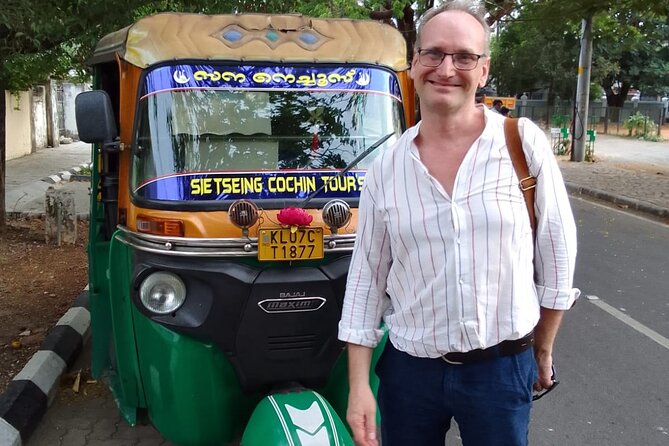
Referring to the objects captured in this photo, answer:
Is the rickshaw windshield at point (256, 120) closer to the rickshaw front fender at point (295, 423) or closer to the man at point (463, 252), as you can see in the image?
the rickshaw front fender at point (295, 423)

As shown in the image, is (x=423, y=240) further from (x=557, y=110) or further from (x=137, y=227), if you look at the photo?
(x=557, y=110)

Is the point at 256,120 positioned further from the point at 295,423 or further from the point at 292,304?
the point at 295,423

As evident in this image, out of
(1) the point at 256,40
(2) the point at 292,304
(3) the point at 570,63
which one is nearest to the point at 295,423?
(2) the point at 292,304

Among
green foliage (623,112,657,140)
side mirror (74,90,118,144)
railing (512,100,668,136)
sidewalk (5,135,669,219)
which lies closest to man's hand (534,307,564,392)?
side mirror (74,90,118,144)

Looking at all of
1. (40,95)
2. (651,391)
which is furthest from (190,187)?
(40,95)

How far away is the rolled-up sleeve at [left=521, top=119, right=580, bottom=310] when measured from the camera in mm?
1772

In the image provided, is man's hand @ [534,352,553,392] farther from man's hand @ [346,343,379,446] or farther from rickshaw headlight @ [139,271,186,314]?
rickshaw headlight @ [139,271,186,314]

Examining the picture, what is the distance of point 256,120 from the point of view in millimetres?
3113

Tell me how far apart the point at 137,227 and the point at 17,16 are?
2.78 meters

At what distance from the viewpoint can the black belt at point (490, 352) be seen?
5.94ft

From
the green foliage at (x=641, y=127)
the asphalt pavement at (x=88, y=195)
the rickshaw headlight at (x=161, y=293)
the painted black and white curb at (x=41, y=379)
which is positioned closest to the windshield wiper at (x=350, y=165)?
the rickshaw headlight at (x=161, y=293)

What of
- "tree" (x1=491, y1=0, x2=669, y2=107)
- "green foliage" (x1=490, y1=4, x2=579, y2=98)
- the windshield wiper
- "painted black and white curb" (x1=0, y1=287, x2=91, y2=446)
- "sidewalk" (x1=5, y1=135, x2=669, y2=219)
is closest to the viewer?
the windshield wiper

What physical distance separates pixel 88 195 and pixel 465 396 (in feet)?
38.4

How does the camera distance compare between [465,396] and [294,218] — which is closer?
[465,396]
